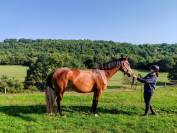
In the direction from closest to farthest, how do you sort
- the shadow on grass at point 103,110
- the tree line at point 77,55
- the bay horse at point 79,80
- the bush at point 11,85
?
the bay horse at point 79,80 → the shadow on grass at point 103,110 → the bush at point 11,85 → the tree line at point 77,55

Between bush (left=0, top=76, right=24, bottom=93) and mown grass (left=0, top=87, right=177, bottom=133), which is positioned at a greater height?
mown grass (left=0, top=87, right=177, bottom=133)

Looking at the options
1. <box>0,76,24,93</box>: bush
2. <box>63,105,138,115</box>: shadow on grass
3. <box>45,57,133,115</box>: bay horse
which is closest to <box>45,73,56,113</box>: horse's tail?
<box>45,57,133,115</box>: bay horse

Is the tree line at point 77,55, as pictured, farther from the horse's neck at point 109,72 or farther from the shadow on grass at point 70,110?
the horse's neck at point 109,72

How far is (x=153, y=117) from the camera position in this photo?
555 inches

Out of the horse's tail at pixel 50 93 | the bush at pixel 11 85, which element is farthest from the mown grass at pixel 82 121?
the bush at pixel 11 85

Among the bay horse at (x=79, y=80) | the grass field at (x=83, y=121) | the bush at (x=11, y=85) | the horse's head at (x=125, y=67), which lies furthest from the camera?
the bush at (x=11, y=85)

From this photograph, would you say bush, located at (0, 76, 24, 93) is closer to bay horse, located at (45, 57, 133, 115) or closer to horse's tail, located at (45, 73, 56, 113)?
bay horse, located at (45, 57, 133, 115)

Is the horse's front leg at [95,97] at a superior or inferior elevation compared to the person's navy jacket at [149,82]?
inferior

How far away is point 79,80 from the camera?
45.7ft

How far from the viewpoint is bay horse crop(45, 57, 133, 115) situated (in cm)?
1363

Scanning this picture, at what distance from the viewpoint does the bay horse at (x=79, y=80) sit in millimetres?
13633

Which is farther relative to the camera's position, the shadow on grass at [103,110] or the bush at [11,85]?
the bush at [11,85]

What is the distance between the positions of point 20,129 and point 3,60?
8394 centimetres

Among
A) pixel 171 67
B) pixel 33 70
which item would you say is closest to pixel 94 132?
pixel 33 70
